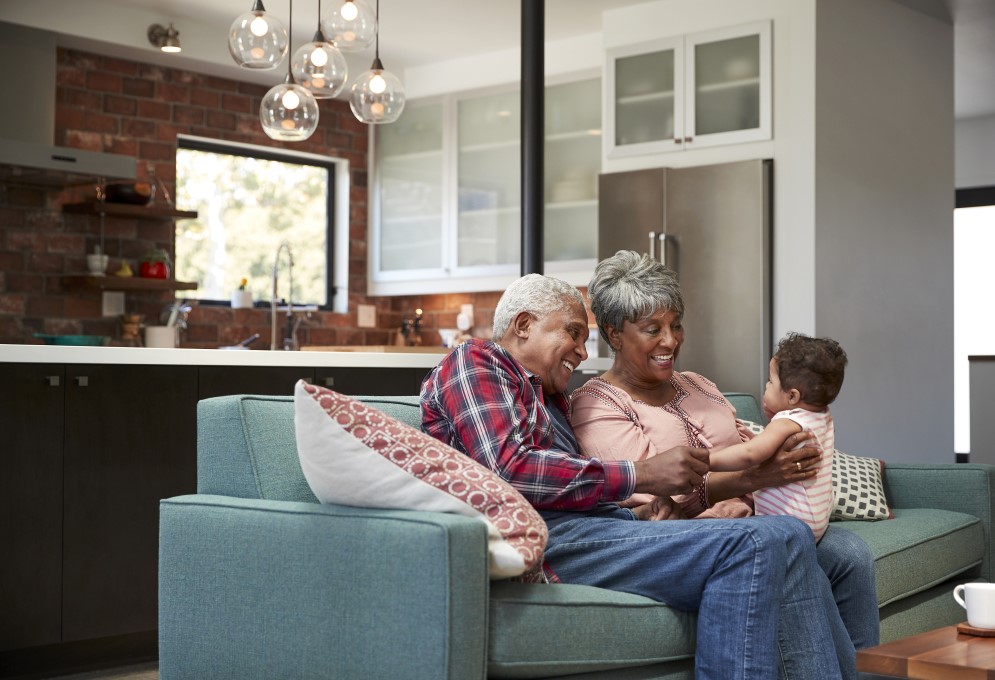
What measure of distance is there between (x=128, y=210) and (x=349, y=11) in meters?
2.71

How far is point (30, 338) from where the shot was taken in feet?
18.6

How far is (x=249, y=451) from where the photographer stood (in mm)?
2207

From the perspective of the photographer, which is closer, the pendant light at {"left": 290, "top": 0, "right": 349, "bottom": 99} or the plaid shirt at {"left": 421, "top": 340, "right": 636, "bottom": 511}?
the plaid shirt at {"left": 421, "top": 340, "right": 636, "bottom": 511}

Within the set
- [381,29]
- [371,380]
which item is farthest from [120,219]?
[371,380]

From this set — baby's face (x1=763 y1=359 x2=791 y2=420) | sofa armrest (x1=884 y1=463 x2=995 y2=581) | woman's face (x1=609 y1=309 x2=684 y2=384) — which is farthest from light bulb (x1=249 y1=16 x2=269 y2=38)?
sofa armrest (x1=884 y1=463 x2=995 y2=581)

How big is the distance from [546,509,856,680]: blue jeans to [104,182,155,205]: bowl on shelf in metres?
4.31

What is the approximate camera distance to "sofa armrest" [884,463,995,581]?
3371mm

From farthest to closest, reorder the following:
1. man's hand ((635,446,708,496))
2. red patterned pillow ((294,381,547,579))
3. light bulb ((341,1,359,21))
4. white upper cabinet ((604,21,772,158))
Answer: white upper cabinet ((604,21,772,158))
light bulb ((341,1,359,21))
man's hand ((635,446,708,496))
red patterned pillow ((294,381,547,579))

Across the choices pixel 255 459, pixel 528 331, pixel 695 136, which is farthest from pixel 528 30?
pixel 255 459

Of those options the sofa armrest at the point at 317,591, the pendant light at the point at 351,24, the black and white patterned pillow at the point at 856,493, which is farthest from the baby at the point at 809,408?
the pendant light at the point at 351,24

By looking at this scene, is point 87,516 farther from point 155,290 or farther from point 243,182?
point 243,182

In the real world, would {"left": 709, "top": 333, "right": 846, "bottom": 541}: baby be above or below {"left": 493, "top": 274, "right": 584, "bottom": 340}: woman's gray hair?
below

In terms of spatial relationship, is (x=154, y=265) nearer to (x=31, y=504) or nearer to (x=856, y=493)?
(x=31, y=504)

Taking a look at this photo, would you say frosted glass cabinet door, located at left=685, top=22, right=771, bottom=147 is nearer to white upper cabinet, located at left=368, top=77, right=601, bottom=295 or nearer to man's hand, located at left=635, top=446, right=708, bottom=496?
white upper cabinet, located at left=368, top=77, right=601, bottom=295
